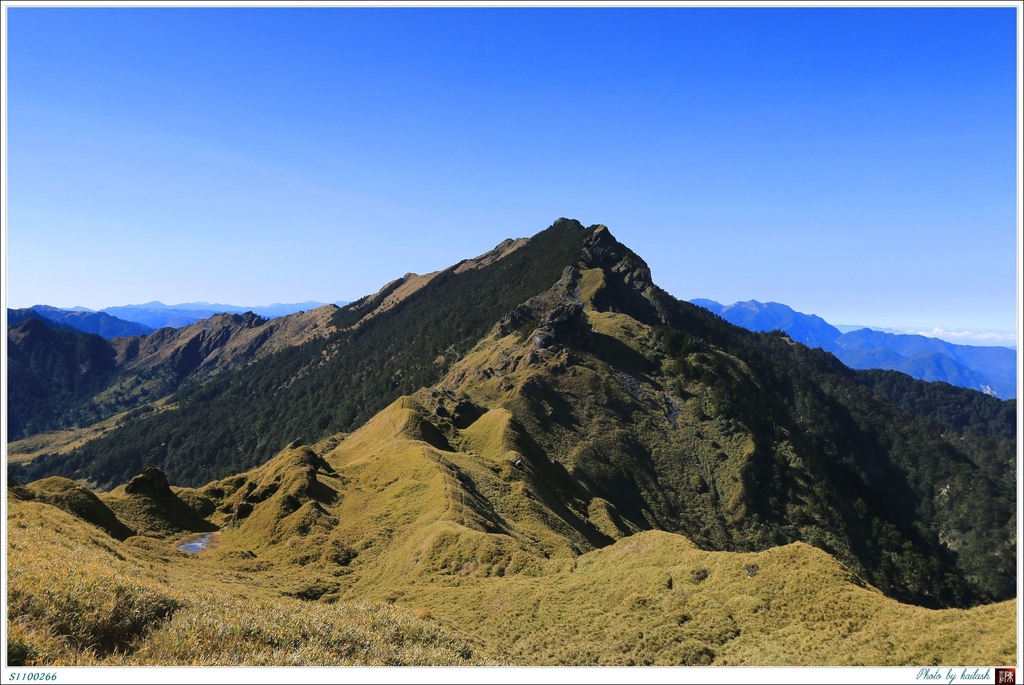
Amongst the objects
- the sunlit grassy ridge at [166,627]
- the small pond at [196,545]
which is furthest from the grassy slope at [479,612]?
the small pond at [196,545]

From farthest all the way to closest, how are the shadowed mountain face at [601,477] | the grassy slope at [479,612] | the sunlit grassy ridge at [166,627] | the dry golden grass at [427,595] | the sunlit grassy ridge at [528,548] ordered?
Answer: 1. the shadowed mountain face at [601,477]
2. the sunlit grassy ridge at [528,548]
3. the dry golden grass at [427,595]
4. the grassy slope at [479,612]
5. the sunlit grassy ridge at [166,627]

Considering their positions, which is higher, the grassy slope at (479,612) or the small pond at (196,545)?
the grassy slope at (479,612)

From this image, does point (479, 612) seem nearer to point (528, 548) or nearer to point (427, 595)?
point (427, 595)

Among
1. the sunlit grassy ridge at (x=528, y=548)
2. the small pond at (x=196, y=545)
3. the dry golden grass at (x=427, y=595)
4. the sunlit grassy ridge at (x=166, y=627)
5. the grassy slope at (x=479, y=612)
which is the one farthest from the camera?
the small pond at (x=196, y=545)

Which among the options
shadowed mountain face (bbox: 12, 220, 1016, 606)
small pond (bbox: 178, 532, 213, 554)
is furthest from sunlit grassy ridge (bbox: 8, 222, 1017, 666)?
small pond (bbox: 178, 532, 213, 554)

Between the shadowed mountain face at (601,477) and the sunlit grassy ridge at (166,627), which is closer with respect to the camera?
the sunlit grassy ridge at (166,627)

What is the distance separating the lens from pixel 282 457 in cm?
7388

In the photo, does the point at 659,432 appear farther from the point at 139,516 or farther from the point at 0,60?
the point at 0,60

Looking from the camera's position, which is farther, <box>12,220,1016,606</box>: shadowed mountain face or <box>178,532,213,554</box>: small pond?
<box>12,220,1016,606</box>: shadowed mountain face

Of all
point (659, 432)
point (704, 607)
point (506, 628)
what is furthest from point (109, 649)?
point (659, 432)

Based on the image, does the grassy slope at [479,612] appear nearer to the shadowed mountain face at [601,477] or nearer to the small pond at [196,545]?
the shadowed mountain face at [601,477]

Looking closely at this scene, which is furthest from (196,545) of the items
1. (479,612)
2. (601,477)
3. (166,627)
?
(601,477)

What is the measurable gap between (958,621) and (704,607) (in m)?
11.0

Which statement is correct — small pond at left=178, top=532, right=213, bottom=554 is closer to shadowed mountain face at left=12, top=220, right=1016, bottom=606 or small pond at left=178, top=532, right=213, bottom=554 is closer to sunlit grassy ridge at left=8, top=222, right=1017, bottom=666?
sunlit grassy ridge at left=8, top=222, right=1017, bottom=666
